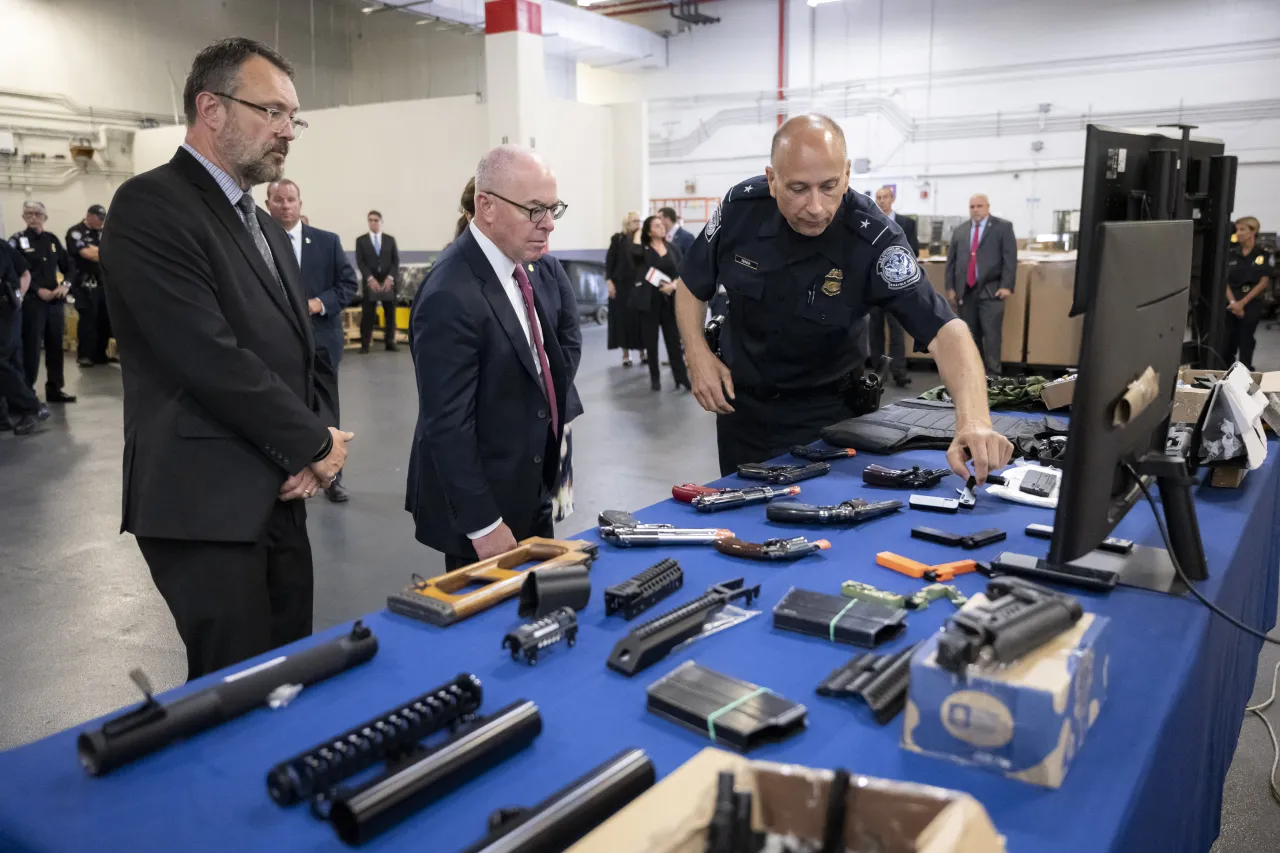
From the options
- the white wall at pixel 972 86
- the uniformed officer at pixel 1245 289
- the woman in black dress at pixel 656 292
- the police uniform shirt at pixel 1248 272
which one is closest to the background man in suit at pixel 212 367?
the woman in black dress at pixel 656 292

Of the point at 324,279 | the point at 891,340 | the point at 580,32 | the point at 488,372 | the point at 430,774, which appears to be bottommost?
the point at 891,340

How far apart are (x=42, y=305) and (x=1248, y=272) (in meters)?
9.76

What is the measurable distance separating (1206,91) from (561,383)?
12052 mm

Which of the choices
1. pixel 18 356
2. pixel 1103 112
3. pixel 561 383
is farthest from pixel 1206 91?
pixel 18 356

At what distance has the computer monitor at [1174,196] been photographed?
2252mm

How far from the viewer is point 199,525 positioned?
1604 millimetres

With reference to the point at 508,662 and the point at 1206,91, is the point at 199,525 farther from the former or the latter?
the point at 1206,91

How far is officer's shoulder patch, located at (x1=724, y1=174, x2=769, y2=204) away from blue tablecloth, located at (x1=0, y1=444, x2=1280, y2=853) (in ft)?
3.83

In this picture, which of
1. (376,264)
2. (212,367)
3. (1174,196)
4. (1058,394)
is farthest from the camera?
(376,264)

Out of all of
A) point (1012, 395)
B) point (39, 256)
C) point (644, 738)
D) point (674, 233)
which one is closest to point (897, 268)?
point (1012, 395)

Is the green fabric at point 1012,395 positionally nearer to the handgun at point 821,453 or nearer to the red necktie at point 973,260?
the handgun at point 821,453

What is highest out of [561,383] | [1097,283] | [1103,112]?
[1103,112]

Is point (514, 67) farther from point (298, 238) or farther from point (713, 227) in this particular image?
point (713, 227)

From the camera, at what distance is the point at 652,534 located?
5.47 ft
